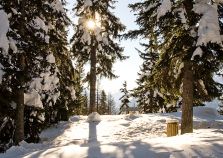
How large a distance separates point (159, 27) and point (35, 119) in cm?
693

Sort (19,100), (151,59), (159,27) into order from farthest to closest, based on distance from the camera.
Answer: (151,59)
(159,27)
(19,100)

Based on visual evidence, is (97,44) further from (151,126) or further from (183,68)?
(183,68)

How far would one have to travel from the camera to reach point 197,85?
16.7m

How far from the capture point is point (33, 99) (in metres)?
16.4

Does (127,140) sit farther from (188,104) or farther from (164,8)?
(164,8)

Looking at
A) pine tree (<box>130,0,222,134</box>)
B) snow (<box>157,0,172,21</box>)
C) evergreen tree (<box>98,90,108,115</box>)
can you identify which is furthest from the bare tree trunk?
evergreen tree (<box>98,90,108,115</box>)

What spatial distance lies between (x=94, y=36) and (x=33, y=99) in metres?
10.6

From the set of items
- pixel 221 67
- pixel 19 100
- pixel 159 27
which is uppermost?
pixel 159 27

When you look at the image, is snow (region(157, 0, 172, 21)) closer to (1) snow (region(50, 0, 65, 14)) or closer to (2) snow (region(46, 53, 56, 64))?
(1) snow (region(50, 0, 65, 14))

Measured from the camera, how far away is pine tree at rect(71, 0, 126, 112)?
84.4 feet

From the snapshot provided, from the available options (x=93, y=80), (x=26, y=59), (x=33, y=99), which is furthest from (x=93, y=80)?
(x=26, y=59)

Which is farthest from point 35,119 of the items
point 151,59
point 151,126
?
point 151,59

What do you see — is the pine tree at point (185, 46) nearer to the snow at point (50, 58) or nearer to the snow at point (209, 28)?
the snow at point (209, 28)

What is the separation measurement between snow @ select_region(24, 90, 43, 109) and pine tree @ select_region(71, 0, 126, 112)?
9.25 meters
